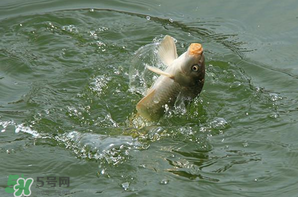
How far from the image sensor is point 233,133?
5398 mm

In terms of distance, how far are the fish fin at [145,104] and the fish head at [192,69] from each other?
0.26 metres

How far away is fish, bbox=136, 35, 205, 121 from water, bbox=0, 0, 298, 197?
196 millimetres

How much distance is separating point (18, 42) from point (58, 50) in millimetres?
533

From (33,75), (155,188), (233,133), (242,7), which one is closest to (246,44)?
(242,7)

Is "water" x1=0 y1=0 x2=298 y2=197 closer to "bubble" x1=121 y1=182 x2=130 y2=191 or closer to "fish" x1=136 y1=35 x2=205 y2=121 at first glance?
"bubble" x1=121 y1=182 x2=130 y2=191

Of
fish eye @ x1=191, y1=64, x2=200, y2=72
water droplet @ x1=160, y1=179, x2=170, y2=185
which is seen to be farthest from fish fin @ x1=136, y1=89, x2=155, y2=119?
water droplet @ x1=160, y1=179, x2=170, y2=185

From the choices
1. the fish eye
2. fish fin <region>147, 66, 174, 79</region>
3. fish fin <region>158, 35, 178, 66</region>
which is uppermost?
fish fin <region>158, 35, 178, 66</region>

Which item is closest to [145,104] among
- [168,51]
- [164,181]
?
[168,51]

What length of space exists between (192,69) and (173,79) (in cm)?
20

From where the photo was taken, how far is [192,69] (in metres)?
4.84

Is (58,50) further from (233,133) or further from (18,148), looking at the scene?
(233,133)

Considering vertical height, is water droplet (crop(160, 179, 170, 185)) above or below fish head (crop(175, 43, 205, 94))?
below

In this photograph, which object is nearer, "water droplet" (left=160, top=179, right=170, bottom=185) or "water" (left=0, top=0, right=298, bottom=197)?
"water droplet" (left=160, top=179, right=170, bottom=185)

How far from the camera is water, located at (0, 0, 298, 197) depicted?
15.4ft
